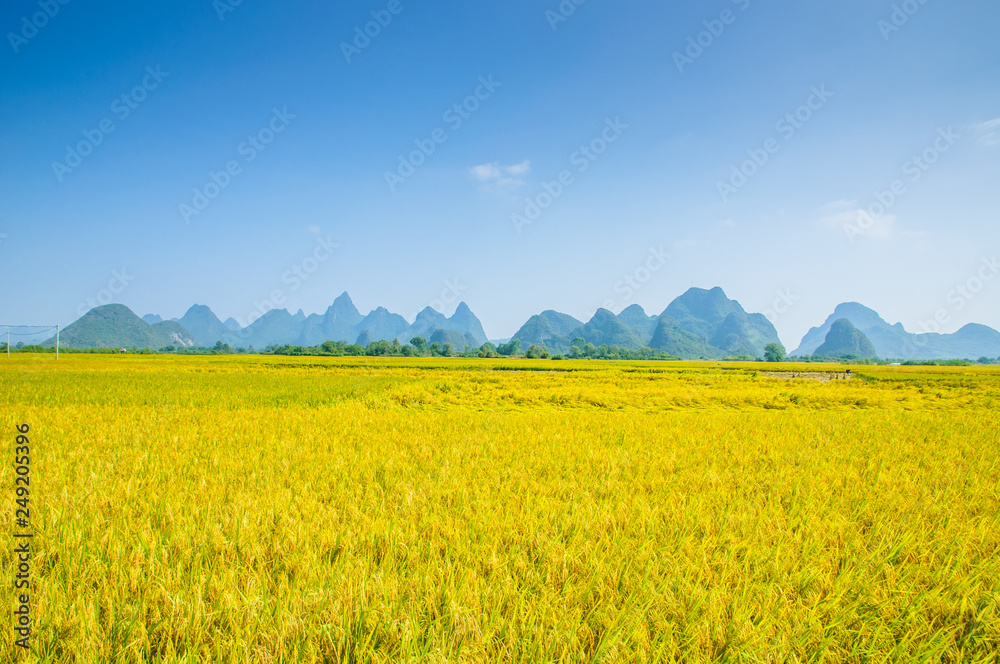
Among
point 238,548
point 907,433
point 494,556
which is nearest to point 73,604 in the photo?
point 238,548

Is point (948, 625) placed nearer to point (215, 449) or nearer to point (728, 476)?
point (728, 476)

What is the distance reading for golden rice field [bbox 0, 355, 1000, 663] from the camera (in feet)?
5.79

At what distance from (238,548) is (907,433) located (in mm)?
10474

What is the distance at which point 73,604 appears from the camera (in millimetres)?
1829

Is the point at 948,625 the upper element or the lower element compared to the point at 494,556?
lower

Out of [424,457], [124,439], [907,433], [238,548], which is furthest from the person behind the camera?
[907,433]

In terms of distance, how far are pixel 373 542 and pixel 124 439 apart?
5068mm

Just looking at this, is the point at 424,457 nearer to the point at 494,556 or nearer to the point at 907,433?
the point at 494,556

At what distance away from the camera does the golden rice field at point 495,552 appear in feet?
5.79

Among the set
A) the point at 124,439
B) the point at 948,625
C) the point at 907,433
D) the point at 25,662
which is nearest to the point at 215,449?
the point at 124,439

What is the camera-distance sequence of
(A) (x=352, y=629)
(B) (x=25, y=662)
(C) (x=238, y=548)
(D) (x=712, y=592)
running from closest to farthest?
1. (B) (x=25, y=662)
2. (A) (x=352, y=629)
3. (D) (x=712, y=592)
4. (C) (x=238, y=548)

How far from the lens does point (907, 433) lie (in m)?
7.58

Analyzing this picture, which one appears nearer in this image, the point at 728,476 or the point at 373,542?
the point at 373,542

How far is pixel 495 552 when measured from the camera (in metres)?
2.45
